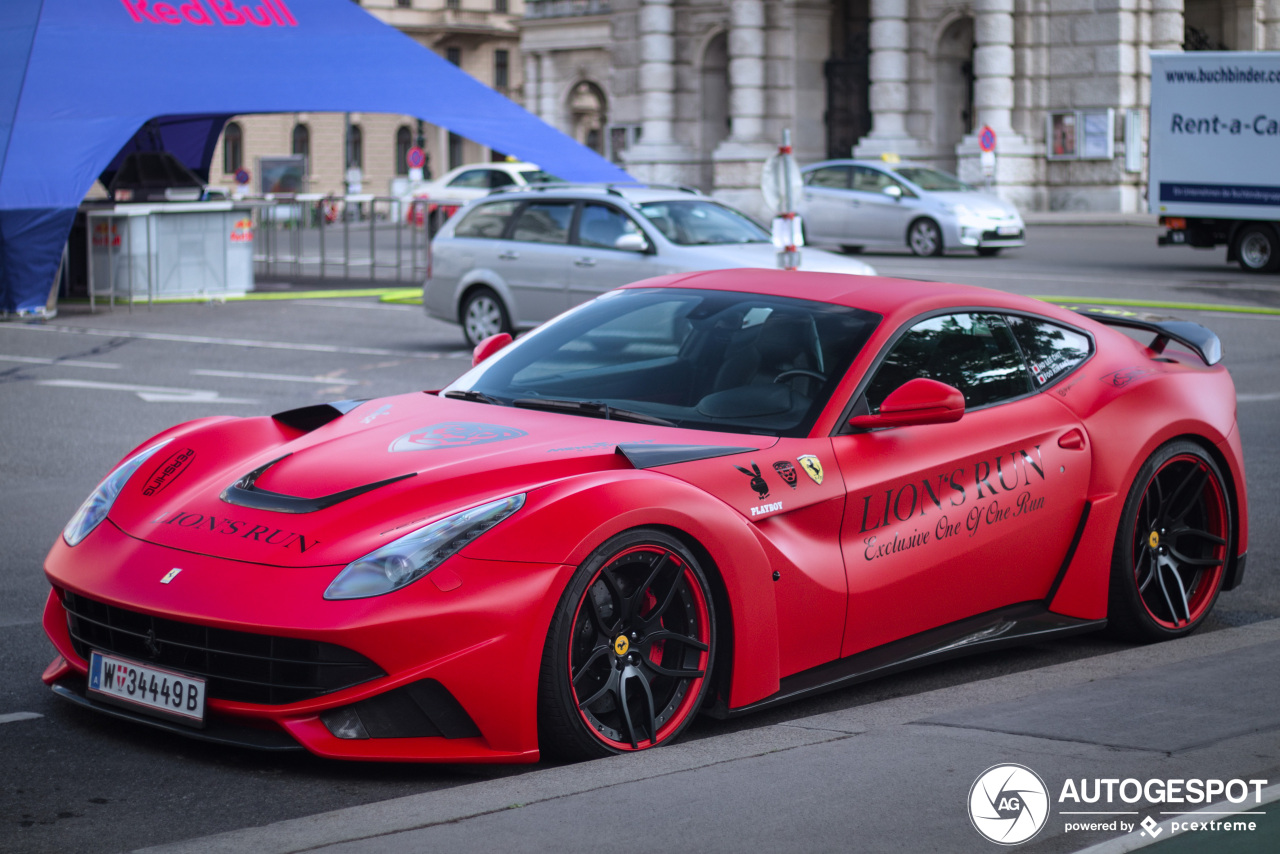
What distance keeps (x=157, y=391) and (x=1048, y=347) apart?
8.95m

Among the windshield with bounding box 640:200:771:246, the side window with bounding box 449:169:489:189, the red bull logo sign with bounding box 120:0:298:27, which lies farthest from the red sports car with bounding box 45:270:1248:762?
the side window with bounding box 449:169:489:189

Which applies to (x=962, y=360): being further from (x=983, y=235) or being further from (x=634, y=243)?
(x=983, y=235)

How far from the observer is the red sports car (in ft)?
13.5

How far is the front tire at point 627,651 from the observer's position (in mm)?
4184

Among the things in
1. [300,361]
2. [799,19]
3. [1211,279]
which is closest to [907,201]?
[1211,279]

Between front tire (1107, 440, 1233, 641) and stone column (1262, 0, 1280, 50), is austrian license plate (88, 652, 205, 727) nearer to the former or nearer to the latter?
front tire (1107, 440, 1233, 641)

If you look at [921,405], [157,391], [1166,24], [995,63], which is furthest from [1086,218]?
[921,405]

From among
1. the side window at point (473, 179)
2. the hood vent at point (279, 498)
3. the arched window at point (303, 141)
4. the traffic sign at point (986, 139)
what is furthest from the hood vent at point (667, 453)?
the arched window at point (303, 141)

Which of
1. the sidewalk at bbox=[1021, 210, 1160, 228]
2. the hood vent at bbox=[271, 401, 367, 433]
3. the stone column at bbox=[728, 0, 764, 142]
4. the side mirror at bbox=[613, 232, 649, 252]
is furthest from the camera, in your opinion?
the stone column at bbox=[728, 0, 764, 142]

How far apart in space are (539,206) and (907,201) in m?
14.0

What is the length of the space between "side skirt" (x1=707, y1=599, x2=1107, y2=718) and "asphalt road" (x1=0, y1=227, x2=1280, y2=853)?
0.61 feet

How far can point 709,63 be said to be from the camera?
51.2 metres

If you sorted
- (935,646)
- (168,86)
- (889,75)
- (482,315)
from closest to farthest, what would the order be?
(935,646) < (482,315) < (168,86) < (889,75)

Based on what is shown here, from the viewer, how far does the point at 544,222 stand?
15938 mm
